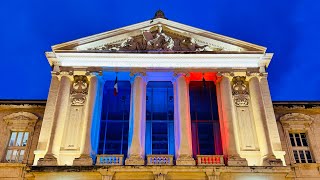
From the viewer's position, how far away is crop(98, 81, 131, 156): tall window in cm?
2331

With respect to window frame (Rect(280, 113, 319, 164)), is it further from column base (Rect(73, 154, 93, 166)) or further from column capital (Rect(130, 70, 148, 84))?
column base (Rect(73, 154, 93, 166))

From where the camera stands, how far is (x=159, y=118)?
24.7 meters

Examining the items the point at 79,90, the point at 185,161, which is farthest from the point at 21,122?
the point at 185,161

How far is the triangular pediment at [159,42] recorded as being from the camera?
2608cm

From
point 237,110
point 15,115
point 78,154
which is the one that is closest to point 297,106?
point 237,110

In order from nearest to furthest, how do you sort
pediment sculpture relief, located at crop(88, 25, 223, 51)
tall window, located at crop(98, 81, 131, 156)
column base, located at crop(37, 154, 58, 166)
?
column base, located at crop(37, 154, 58, 166), tall window, located at crop(98, 81, 131, 156), pediment sculpture relief, located at crop(88, 25, 223, 51)

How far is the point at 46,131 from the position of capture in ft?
73.8

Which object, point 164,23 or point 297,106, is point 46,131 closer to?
point 164,23

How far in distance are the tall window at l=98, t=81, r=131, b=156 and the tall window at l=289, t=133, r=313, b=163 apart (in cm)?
1087

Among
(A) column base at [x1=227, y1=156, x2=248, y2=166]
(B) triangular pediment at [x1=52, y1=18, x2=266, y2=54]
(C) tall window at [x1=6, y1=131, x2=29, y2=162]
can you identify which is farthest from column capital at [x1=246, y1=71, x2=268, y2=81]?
(C) tall window at [x1=6, y1=131, x2=29, y2=162]

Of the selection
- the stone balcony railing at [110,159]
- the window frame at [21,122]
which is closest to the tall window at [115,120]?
the stone balcony railing at [110,159]

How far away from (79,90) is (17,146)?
17.3ft

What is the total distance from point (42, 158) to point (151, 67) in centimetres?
924

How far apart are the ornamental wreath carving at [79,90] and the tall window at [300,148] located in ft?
45.4
